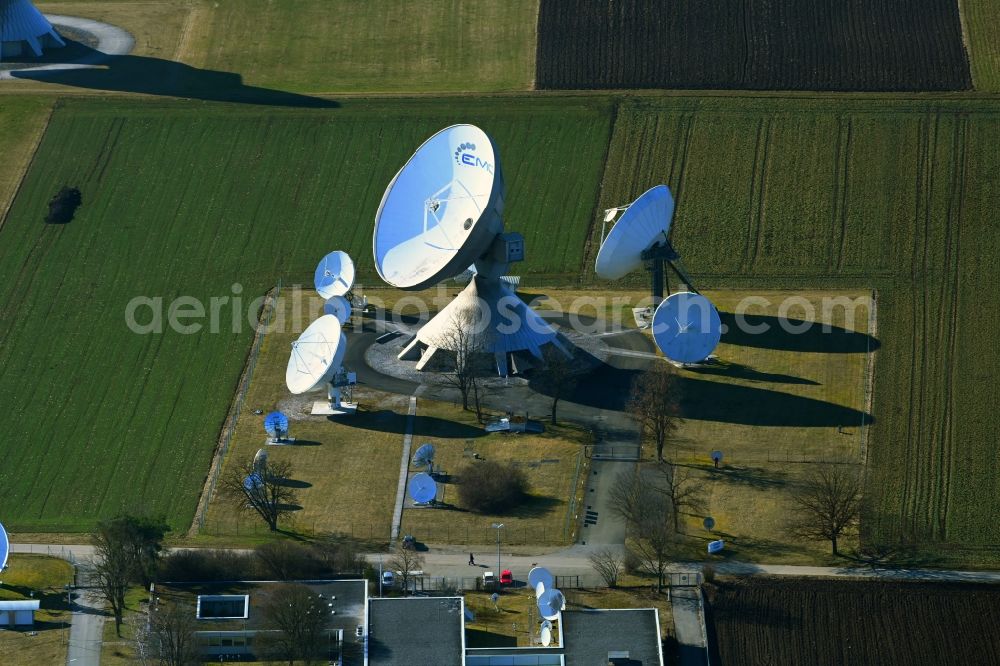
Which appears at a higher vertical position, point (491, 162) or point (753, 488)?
point (491, 162)

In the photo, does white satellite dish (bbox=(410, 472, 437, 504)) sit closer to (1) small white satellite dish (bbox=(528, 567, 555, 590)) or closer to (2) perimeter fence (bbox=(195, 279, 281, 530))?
(1) small white satellite dish (bbox=(528, 567, 555, 590))

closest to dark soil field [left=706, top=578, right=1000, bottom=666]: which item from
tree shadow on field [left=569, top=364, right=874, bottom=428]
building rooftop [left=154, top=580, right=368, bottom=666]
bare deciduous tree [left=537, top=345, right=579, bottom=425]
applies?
tree shadow on field [left=569, top=364, right=874, bottom=428]

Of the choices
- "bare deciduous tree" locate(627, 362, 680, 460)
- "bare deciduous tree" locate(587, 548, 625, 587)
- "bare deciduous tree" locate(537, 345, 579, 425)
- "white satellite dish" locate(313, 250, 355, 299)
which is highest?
"white satellite dish" locate(313, 250, 355, 299)

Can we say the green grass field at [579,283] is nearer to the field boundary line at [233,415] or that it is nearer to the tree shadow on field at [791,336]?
the field boundary line at [233,415]

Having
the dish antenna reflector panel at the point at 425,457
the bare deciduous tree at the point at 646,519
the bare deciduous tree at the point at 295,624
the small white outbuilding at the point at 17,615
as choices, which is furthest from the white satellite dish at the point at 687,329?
the small white outbuilding at the point at 17,615

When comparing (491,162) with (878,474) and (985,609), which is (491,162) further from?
(985,609)

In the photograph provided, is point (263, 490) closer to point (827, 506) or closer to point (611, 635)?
point (611, 635)

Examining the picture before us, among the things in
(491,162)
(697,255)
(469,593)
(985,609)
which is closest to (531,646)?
(469,593)
